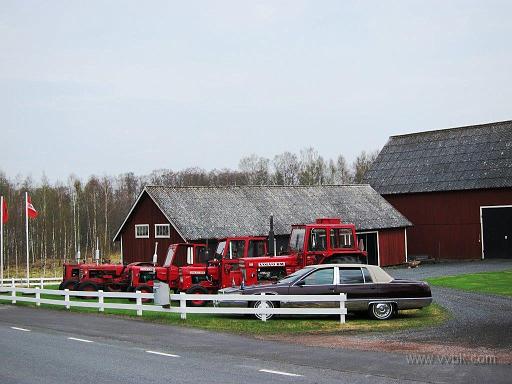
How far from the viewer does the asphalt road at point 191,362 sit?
1141cm

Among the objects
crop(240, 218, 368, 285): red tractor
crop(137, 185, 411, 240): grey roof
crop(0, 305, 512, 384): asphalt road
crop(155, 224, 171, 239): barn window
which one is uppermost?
crop(137, 185, 411, 240): grey roof

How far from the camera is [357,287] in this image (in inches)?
771

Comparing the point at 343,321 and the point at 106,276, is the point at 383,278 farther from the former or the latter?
the point at 106,276

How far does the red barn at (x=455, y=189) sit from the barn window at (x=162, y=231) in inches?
740

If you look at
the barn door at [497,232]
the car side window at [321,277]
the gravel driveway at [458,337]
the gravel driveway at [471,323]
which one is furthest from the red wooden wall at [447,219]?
the car side window at [321,277]

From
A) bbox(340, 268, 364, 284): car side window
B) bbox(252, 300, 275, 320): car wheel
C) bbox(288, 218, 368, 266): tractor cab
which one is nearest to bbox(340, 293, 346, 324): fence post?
bbox(340, 268, 364, 284): car side window

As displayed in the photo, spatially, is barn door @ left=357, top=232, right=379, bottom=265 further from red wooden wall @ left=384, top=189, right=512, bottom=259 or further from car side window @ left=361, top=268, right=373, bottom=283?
car side window @ left=361, top=268, right=373, bottom=283

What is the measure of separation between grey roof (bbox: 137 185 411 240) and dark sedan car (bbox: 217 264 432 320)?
60.9 ft

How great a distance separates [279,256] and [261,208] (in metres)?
19.2

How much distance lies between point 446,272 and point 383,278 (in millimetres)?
19081

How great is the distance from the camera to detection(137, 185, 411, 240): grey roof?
40.0 m

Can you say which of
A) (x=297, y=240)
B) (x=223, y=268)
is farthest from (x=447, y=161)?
(x=223, y=268)

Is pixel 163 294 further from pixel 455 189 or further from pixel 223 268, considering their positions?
pixel 455 189

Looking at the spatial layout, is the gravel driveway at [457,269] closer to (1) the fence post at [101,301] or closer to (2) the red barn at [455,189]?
(2) the red barn at [455,189]
